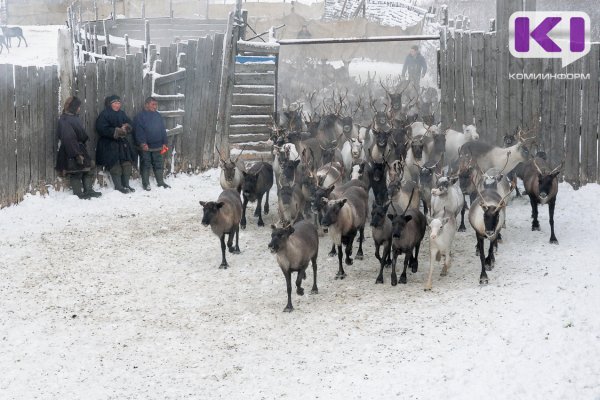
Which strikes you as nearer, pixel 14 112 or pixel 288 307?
pixel 288 307

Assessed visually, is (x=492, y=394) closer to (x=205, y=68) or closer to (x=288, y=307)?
(x=288, y=307)

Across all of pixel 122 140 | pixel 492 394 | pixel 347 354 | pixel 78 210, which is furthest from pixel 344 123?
pixel 492 394

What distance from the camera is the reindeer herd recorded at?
34.0 feet

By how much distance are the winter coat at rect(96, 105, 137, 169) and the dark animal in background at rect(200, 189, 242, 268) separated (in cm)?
380

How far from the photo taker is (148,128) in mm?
15195

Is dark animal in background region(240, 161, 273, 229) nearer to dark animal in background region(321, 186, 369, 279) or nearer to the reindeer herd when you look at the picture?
the reindeer herd

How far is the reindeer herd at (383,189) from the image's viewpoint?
1038 cm

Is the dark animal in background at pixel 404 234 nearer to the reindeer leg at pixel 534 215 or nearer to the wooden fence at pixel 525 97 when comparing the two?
the reindeer leg at pixel 534 215

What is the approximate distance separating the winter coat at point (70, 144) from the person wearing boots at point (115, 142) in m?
0.62

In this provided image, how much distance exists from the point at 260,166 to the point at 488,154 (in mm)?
3899

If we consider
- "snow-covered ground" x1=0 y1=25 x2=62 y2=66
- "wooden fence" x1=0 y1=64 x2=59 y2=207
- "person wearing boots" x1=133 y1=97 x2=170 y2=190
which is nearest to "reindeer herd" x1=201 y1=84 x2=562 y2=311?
"person wearing boots" x1=133 y1=97 x2=170 y2=190

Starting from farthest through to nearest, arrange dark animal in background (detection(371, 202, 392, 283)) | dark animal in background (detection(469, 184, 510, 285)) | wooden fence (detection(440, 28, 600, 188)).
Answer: wooden fence (detection(440, 28, 600, 188)), dark animal in background (detection(371, 202, 392, 283)), dark animal in background (detection(469, 184, 510, 285))

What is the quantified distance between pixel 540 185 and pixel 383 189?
95.3 inches

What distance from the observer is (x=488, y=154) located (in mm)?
13766
